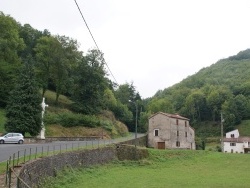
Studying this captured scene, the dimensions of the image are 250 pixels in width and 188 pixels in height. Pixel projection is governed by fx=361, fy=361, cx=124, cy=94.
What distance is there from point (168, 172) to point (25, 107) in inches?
811

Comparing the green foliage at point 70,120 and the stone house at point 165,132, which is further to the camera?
the stone house at point 165,132

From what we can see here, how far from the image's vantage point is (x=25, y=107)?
47125 mm

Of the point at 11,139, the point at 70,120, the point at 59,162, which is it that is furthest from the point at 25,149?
the point at 70,120

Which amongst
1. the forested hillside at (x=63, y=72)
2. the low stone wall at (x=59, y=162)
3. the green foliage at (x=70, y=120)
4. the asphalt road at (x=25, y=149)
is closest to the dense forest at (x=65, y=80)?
the forested hillside at (x=63, y=72)

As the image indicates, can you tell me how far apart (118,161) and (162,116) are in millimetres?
20592

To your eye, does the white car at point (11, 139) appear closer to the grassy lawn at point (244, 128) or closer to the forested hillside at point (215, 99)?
the forested hillside at point (215, 99)

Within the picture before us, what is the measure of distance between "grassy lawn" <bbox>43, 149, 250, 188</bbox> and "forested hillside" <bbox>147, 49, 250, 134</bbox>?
211ft

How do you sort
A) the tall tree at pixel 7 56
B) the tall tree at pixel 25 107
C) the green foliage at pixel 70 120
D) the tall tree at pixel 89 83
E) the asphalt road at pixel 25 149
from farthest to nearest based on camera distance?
the tall tree at pixel 89 83 → the tall tree at pixel 7 56 → the green foliage at pixel 70 120 → the tall tree at pixel 25 107 → the asphalt road at pixel 25 149

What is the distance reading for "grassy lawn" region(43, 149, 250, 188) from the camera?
29530mm

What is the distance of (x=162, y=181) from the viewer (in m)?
32.5

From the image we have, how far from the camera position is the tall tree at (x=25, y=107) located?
46438 millimetres

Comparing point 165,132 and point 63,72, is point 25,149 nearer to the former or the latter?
point 165,132

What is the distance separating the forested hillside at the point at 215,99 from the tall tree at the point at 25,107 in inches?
2745

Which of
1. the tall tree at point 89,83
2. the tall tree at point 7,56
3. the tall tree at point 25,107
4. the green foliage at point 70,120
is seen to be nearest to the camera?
the tall tree at point 25,107
